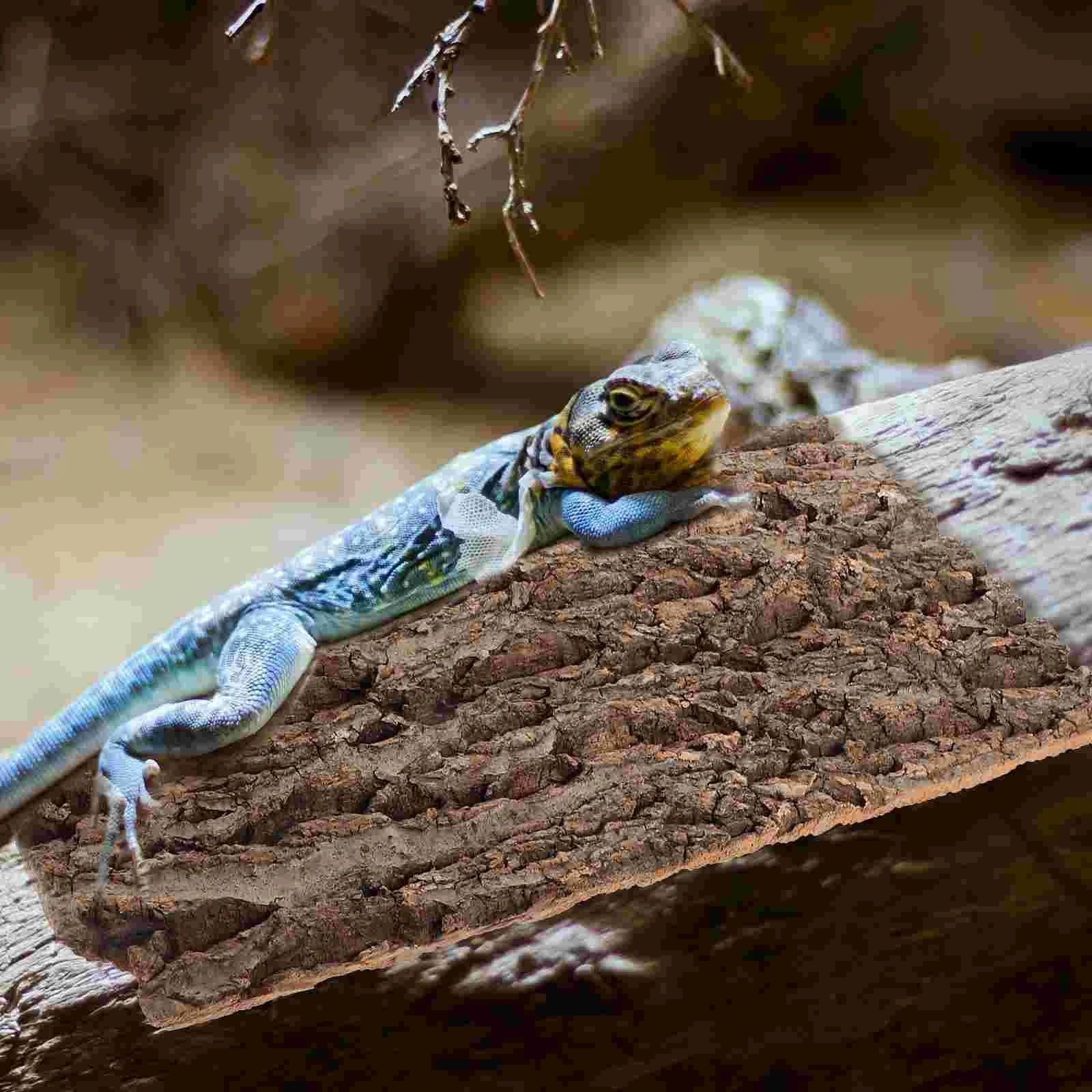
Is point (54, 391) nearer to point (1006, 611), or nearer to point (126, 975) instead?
point (126, 975)

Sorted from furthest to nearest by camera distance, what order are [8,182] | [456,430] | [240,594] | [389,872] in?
[456,430]
[8,182]
[240,594]
[389,872]

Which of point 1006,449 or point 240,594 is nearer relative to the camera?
point 1006,449

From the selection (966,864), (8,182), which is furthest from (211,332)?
(966,864)

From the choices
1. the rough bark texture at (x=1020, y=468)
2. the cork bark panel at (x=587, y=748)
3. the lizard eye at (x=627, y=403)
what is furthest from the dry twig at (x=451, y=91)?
the rough bark texture at (x=1020, y=468)

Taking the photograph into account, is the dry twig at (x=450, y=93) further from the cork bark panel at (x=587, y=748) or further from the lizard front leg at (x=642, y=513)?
the cork bark panel at (x=587, y=748)

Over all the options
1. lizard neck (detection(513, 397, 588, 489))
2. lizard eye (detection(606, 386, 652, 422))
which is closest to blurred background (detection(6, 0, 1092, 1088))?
lizard neck (detection(513, 397, 588, 489))

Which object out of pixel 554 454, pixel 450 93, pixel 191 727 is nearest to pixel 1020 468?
pixel 554 454

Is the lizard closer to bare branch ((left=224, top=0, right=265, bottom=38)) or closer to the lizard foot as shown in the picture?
the lizard foot

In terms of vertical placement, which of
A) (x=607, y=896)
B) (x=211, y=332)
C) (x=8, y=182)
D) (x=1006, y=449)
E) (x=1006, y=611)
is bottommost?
(x=607, y=896)
